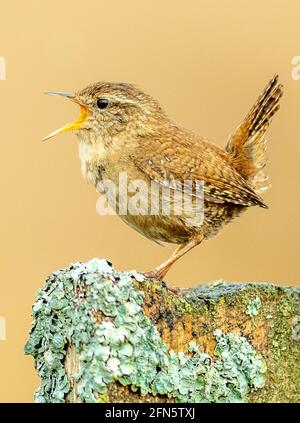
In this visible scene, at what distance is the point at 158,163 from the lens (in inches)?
157

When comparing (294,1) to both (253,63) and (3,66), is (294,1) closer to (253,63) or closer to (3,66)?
(253,63)

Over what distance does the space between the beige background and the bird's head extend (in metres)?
1.39

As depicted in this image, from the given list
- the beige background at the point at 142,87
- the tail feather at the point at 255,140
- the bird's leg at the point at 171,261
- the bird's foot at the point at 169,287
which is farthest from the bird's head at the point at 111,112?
the beige background at the point at 142,87

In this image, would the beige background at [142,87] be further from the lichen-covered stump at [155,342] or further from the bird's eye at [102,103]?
the lichen-covered stump at [155,342]

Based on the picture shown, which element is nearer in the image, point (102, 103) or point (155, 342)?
point (155, 342)

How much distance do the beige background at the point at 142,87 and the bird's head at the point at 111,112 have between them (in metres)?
1.39

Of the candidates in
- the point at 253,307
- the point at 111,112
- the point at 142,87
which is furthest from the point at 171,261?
the point at 142,87

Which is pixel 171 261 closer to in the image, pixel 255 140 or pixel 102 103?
pixel 102 103

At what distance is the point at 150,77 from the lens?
21.0 feet

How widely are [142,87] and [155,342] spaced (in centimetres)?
339

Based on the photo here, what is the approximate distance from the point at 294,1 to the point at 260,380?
4.07 meters

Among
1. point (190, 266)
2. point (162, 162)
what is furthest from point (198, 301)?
point (190, 266)

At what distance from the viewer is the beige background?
5.58 meters

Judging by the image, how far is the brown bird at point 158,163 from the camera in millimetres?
3943
